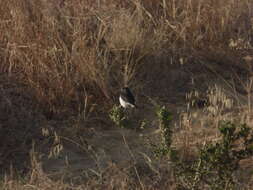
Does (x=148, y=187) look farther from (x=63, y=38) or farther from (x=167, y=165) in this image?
(x=63, y=38)

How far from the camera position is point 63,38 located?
170 inches

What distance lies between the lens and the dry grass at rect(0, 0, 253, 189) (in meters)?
3.82

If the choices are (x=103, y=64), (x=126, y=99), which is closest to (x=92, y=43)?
(x=103, y=64)

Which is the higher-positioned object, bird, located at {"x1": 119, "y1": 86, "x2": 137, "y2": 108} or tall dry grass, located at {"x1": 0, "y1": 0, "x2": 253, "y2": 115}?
tall dry grass, located at {"x1": 0, "y1": 0, "x2": 253, "y2": 115}

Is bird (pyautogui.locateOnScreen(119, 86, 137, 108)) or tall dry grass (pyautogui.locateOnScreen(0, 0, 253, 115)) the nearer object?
bird (pyautogui.locateOnScreen(119, 86, 137, 108))

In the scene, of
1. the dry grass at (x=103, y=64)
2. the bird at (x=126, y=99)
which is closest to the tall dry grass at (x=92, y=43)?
the dry grass at (x=103, y=64)

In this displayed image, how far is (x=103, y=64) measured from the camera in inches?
168

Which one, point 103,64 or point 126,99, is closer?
point 126,99

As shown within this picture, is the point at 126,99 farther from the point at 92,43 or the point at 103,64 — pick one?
the point at 92,43

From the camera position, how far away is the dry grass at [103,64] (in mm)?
3822

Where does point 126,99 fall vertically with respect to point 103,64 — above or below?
below

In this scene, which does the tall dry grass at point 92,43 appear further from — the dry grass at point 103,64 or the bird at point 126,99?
the bird at point 126,99

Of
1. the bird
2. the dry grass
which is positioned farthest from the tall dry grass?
the bird

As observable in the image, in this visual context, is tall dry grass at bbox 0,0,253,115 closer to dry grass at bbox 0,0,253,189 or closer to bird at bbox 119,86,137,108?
dry grass at bbox 0,0,253,189
